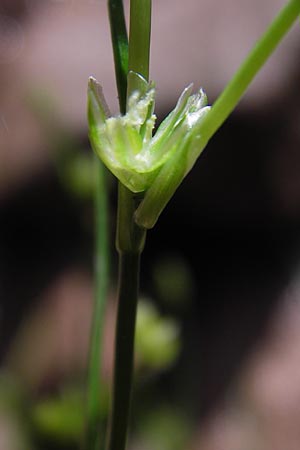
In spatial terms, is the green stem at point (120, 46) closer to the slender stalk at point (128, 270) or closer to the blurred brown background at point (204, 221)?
the slender stalk at point (128, 270)

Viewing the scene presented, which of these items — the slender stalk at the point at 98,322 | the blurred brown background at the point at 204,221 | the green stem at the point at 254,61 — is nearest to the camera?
the green stem at the point at 254,61

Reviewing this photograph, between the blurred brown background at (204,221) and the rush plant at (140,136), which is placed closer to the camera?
the rush plant at (140,136)

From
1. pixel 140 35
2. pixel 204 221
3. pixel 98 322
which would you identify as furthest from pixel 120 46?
pixel 204 221

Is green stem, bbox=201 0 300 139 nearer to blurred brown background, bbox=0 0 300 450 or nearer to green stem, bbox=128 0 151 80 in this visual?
green stem, bbox=128 0 151 80

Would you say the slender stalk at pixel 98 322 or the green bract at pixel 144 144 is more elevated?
the green bract at pixel 144 144

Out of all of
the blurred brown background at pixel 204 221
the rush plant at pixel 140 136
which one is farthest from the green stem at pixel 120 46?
the blurred brown background at pixel 204 221

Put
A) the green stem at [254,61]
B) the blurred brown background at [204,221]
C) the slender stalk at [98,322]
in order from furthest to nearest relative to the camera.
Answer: the blurred brown background at [204,221], the slender stalk at [98,322], the green stem at [254,61]

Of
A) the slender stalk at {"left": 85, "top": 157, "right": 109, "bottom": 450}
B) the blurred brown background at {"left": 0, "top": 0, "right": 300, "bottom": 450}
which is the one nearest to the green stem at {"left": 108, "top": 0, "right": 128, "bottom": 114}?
the slender stalk at {"left": 85, "top": 157, "right": 109, "bottom": 450}
